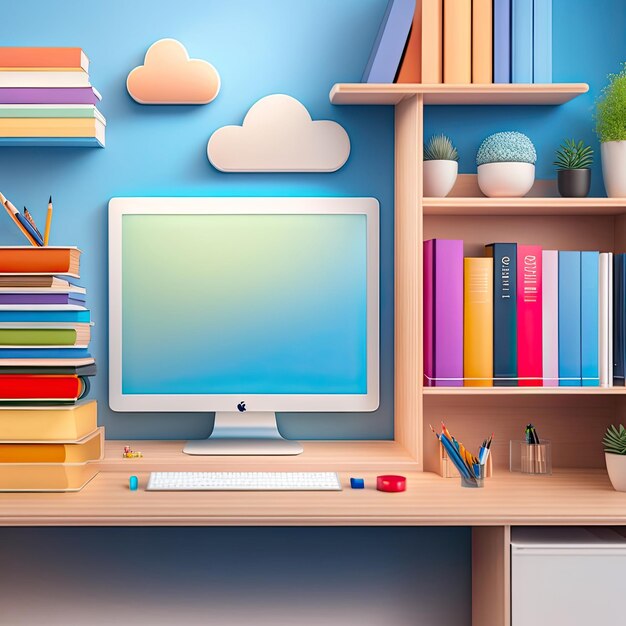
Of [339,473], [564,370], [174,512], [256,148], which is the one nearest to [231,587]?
[339,473]

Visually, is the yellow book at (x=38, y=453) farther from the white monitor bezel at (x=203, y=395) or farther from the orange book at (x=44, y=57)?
the orange book at (x=44, y=57)

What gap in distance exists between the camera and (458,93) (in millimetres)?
1958

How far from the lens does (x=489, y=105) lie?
2164 mm

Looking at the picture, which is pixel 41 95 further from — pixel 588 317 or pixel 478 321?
pixel 588 317

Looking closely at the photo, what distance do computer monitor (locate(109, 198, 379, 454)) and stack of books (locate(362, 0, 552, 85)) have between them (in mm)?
381

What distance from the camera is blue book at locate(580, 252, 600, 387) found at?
6.37 ft

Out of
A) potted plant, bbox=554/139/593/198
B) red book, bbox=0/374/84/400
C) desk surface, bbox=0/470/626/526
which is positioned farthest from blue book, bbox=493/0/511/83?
red book, bbox=0/374/84/400

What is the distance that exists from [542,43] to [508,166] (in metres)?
0.32

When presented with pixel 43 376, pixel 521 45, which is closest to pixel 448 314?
pixel 521 45

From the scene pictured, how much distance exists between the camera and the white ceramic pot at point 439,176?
6.57 ft

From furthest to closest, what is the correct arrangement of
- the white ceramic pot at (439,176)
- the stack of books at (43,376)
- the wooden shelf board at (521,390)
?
the white ceramic pot at (439,176), the wooden shelf board at (521,390), the stack of books at (43,376)

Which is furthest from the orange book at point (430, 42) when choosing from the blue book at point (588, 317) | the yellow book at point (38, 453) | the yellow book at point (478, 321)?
the yellow book at point (38, 453)

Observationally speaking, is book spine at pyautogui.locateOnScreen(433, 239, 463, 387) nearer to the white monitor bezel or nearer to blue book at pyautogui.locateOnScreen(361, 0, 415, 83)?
the white monitor bezel

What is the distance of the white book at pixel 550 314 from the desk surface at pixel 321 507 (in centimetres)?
32
